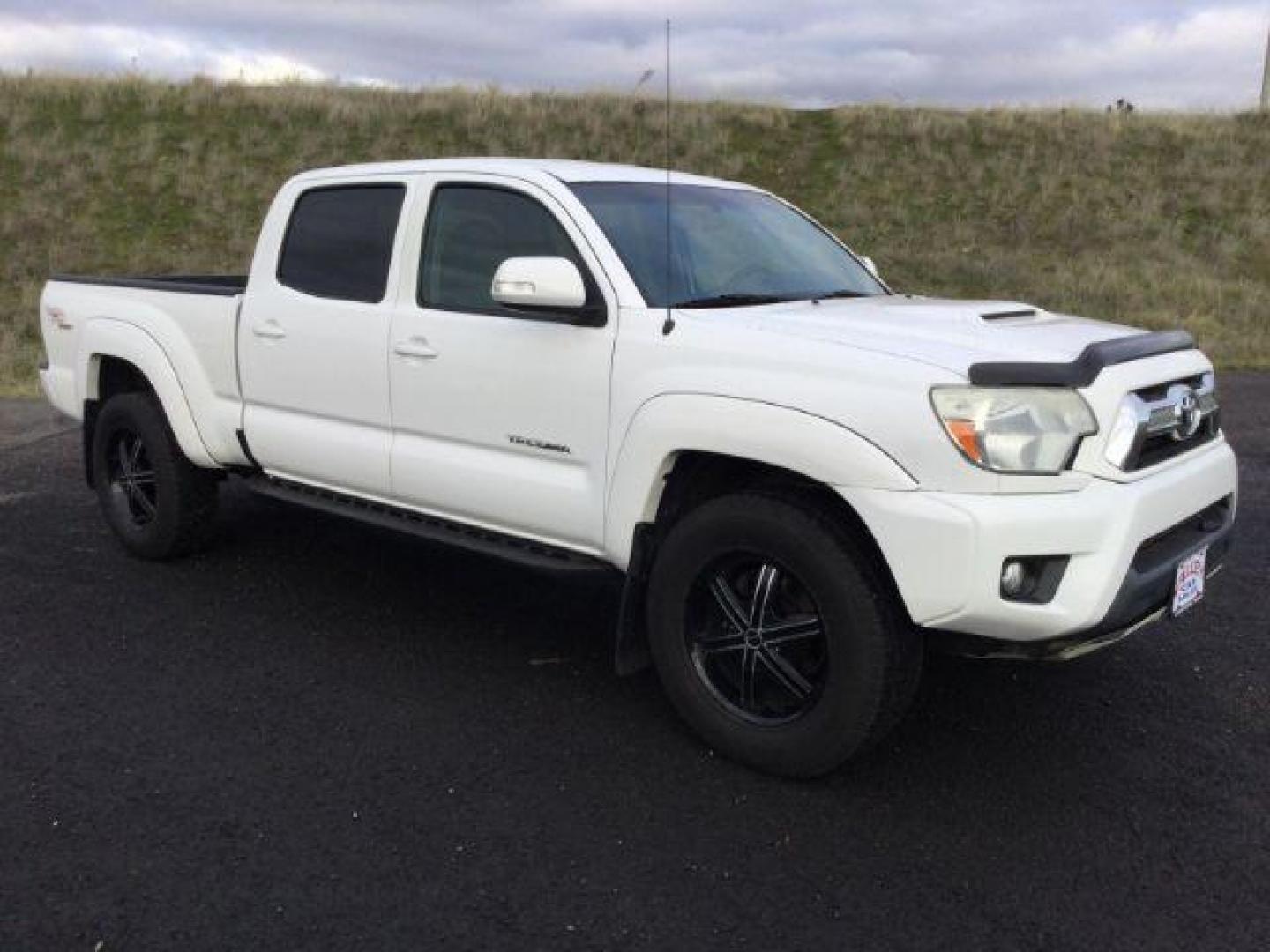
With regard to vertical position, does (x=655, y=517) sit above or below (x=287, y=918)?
above

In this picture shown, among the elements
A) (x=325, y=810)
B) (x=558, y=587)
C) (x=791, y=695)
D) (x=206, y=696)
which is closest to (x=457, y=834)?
(x=325, y=810)

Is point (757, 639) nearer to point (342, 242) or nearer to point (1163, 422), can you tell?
point (1163, 422)

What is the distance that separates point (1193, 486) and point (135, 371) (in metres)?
4.84

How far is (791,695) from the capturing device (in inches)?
139

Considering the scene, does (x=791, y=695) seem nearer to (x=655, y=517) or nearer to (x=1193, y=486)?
(x=655, y=517)

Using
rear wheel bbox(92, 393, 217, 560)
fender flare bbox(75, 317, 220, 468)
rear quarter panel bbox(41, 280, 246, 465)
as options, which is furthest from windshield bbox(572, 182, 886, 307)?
rear wheel bbox(92, 393, 217, 560)

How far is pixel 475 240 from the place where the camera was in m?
4.23

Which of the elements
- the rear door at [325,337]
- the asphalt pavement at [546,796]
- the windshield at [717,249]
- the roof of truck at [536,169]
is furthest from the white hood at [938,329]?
the rear door at [325,337]

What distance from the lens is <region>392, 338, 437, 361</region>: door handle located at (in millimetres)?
4152

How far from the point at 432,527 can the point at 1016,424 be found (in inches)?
88.5

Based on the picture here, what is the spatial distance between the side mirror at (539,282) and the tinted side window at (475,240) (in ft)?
1.24

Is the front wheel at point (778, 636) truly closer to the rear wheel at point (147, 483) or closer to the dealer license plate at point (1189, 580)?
the dealer license plate at point (1189, 580)

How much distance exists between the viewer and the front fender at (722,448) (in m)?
3.10

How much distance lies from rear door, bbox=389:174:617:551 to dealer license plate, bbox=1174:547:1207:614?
1.76 meters
